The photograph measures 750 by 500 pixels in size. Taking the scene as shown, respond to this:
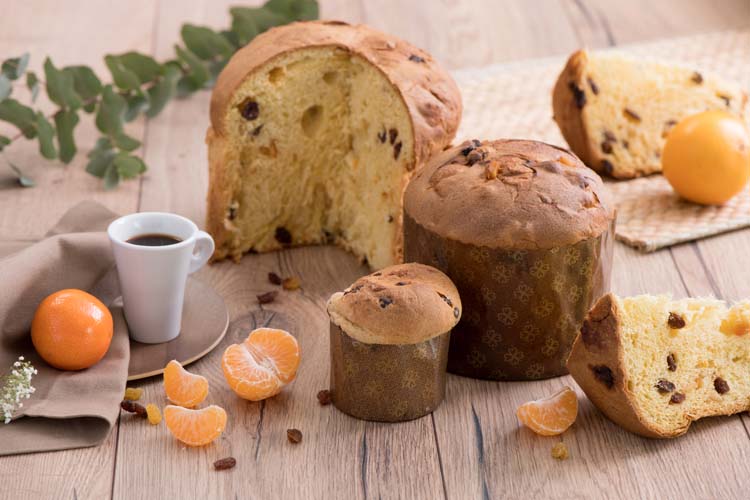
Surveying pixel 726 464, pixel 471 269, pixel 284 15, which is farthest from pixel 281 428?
pixel 284 15

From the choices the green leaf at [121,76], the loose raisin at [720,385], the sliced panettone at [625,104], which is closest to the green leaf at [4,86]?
the green leaf at [121,76]

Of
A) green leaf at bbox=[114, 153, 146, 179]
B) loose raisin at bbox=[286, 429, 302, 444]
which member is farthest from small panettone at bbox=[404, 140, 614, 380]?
green leaf at bbox=[114, 153, 146, 179]

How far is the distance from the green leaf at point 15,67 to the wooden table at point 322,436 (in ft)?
1.23

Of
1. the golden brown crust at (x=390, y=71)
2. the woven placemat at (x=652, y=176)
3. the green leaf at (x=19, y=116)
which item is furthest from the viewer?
the green leaf at (x=19, y=116)

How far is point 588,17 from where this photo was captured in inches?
195

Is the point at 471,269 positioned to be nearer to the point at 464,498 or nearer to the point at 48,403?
the point at 464,498

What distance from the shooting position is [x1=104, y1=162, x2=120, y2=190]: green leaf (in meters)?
3.48

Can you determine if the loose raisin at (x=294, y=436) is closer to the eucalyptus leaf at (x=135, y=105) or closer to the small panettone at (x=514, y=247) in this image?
the small panettone at (x=514, y=247)

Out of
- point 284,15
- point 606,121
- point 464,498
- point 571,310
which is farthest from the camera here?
point 284,15

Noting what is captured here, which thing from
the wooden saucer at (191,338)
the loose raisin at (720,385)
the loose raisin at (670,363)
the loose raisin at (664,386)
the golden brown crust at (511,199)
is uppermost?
the golden brown crust at (511,199)

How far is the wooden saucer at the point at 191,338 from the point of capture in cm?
258

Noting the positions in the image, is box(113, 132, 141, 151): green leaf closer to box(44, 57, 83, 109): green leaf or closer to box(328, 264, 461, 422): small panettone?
box(44, 57, 83, 109): green leaf

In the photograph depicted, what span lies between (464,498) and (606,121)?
175cm

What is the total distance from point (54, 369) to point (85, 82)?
1386mm
